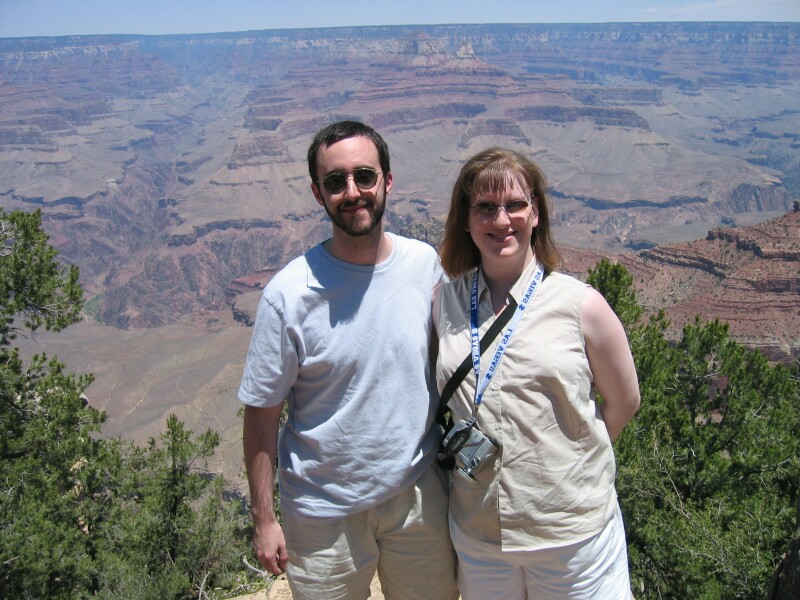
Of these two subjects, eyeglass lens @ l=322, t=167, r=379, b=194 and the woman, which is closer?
the woman

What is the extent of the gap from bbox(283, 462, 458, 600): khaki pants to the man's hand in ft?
0.23

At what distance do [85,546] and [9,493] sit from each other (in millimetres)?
2598

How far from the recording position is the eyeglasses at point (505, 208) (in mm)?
3693

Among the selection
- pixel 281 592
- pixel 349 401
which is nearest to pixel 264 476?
pixel 349 401

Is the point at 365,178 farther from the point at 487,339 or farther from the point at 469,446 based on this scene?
the point at 469,446

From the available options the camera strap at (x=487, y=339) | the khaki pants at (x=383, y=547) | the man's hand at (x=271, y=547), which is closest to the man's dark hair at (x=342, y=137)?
the camera strap at (x=487, y=339)

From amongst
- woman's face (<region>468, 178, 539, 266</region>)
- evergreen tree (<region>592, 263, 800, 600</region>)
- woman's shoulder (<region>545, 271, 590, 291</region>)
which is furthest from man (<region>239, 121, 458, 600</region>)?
evergreen tree (<region>592, 263, 800, 600</region>)

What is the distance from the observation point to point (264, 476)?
419 centimetres

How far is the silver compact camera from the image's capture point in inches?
141

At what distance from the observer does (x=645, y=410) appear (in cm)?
1270

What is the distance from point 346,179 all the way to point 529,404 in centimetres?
173

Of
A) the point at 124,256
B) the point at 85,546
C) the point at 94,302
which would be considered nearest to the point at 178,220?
the point at 124,256

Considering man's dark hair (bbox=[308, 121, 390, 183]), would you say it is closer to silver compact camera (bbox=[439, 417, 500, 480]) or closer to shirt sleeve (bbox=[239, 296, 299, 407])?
shirt sleeve (bbox=[239, 296, 299, 407])

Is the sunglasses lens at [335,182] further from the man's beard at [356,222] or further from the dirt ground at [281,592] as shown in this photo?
the dirt ground at [281,592]
